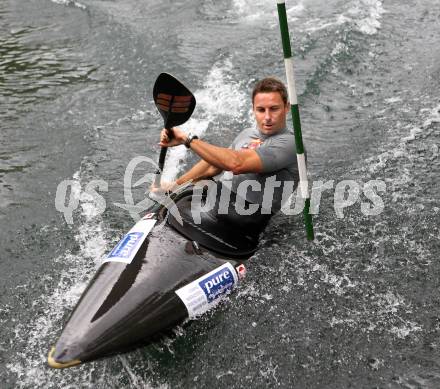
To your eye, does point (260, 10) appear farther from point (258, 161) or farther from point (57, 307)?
point (57, 307)

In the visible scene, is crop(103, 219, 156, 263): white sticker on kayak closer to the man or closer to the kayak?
the kayak

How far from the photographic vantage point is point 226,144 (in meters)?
6.27

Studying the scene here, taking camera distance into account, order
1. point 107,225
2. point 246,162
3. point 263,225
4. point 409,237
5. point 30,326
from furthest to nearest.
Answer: point 107,225, point 409,237, point 263,225, point 30,326, point 246,162

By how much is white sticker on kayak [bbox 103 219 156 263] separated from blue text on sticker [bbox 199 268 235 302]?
20.5 inches

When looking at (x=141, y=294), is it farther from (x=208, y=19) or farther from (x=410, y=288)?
(x=208, y=19)

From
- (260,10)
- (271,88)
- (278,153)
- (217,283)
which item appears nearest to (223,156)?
(278,153)

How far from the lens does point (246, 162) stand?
379 cm

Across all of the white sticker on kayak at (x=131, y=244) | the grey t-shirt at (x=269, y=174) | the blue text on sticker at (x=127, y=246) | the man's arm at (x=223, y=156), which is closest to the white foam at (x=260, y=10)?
the grey t-shirt at (x=269, y=174)

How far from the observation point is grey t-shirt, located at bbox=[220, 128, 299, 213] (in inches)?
156

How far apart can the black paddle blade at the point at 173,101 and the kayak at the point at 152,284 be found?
27.5 inches

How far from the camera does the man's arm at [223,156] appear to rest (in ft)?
12.2

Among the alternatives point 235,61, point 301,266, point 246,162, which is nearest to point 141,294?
point 246,162

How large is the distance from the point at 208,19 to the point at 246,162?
595cm

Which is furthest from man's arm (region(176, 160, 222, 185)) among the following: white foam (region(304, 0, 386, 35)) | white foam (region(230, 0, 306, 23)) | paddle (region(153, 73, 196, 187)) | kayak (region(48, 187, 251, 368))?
white foam (region(230, 0, 306, 23))
